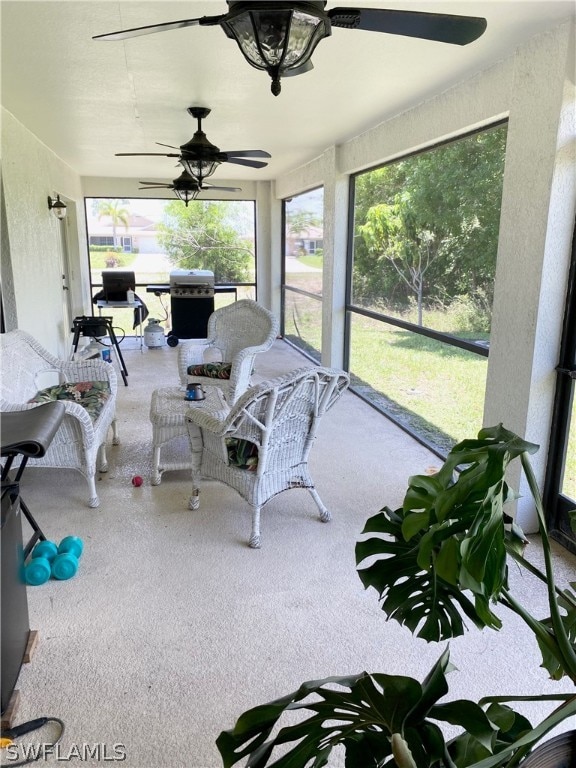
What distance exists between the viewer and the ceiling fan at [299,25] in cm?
134

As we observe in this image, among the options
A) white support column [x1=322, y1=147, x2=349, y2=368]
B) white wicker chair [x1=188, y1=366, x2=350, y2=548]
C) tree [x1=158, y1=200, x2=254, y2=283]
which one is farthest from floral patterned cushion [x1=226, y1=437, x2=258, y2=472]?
tree [x1=158, y1=200, x2=254, y2=283]

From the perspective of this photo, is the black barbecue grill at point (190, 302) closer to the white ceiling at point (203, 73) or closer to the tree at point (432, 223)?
the white ceiling at point (203, 73)

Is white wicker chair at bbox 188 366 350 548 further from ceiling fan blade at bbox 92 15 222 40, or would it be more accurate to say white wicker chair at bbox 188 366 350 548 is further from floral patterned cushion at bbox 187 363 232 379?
floral patterned cushion at bbox 187 363 232 379

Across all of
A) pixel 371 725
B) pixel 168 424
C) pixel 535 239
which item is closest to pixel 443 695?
pixel 371 725

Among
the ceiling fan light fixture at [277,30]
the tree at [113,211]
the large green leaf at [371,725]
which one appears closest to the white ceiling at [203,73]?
Result: the ceiling fan light fixture at [277,30]

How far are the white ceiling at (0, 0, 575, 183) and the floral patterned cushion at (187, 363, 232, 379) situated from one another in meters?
1.88

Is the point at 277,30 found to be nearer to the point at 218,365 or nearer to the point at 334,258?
the point at 218,365

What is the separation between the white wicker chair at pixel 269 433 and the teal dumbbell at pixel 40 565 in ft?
2.63

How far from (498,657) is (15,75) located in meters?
3.83

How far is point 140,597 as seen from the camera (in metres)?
2.26

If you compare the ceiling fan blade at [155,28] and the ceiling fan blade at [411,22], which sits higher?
the ceiling fan blade at [155,28]

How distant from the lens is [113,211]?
343 inches

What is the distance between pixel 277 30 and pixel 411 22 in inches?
15.3

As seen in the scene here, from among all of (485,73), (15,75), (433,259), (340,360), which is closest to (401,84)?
(485,73)
